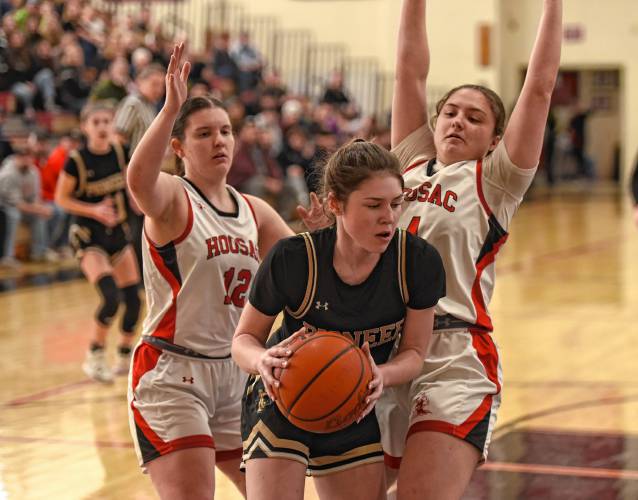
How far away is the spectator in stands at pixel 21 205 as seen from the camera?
41.5 feet

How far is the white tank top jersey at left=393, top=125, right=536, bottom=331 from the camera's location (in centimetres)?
362

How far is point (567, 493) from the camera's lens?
484 cm

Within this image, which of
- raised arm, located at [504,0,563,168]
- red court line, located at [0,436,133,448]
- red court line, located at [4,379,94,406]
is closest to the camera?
raised arm, located at [504,0,563,168]

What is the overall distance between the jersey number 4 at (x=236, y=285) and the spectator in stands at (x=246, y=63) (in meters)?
16.2

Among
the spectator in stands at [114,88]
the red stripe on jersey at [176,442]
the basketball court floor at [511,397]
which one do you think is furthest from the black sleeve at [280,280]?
the spectator in stands at [114,88]

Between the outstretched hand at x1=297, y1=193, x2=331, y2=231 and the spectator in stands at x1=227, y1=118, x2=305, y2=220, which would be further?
the spectator in stands at x1=227, y1=118, x2=305, y2=220

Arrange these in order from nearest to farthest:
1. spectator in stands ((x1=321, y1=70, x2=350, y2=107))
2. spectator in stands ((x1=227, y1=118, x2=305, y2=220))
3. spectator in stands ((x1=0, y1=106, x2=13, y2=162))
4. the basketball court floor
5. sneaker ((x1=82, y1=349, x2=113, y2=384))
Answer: the basketball court floor
sneaker ((x1=82, y1=349, x2=113, y2=384))
spectator in stands ((x1=0, y1=106, x2=13, y2=162))
spectator in stands ((x1=227, y1=118, x2=305, y2=220))
spectator in stands ((x1=321, y1=70, x2=350, y2=107))

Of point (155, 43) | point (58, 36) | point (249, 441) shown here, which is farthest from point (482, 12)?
point (249, 441)

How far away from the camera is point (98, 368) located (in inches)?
285

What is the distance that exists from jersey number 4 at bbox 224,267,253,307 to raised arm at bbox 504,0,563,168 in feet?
3.19

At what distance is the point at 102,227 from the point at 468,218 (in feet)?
13.9

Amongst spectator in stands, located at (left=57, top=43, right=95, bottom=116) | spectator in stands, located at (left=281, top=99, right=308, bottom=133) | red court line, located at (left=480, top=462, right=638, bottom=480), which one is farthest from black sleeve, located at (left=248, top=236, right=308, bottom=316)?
spectator in stands, located at (left=281, top=99, right=308, bottom=133)

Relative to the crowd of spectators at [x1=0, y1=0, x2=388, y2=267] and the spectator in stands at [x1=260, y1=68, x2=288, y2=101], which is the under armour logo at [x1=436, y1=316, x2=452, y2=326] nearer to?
the crowd of spectators at [x1=0, y1=0, x2=388, y2=267]

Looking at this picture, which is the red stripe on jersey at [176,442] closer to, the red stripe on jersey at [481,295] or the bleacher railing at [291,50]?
the red stripe on jersey at [481,295]
